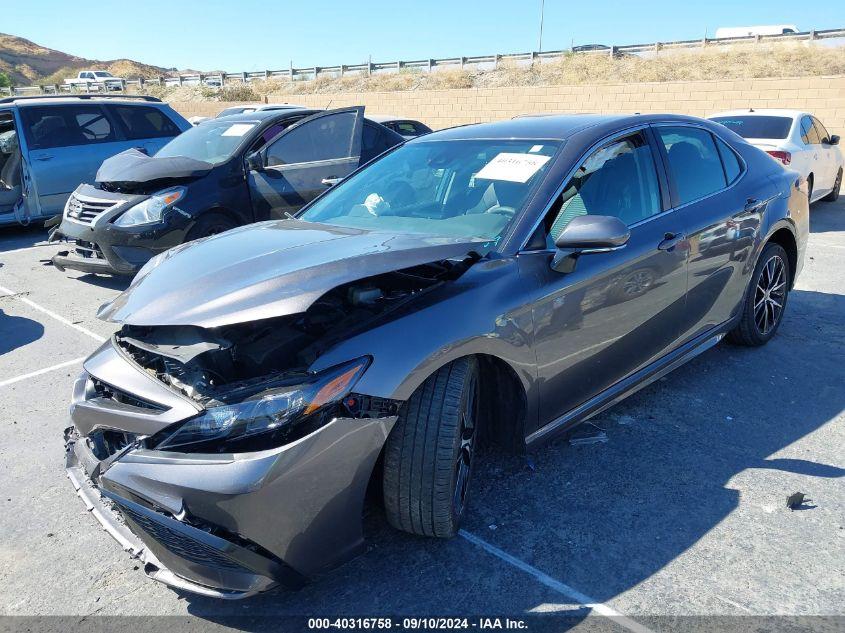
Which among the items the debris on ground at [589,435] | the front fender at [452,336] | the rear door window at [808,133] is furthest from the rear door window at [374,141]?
the rear door window at [808,133]

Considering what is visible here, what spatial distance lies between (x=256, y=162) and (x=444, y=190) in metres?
4.14

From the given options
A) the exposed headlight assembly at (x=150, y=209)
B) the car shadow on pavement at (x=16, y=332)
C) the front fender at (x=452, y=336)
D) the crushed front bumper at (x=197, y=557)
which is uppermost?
the front fender at (x=452, y=336)

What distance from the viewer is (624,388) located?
3516 mm

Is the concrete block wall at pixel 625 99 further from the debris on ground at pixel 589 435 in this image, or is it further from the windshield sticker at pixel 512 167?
the windshield sticker at pixel 512 167

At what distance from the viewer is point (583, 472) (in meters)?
3.30

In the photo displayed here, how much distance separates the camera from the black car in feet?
21.1

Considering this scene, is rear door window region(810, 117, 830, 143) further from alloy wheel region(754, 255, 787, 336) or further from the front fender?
the front fender

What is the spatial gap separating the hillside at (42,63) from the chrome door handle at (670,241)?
77010mm

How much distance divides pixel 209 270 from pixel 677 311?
2.54m

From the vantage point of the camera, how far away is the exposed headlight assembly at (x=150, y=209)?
6.44 meters

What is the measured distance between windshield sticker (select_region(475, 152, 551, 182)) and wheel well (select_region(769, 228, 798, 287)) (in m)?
2.31

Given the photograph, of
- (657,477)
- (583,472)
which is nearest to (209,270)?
(583,472)

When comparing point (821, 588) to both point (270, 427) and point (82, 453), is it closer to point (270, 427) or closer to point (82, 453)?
point (270, 427)

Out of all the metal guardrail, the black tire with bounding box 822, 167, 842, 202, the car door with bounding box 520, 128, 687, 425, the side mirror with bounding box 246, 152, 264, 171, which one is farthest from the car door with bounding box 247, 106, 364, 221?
the metal guardrail
